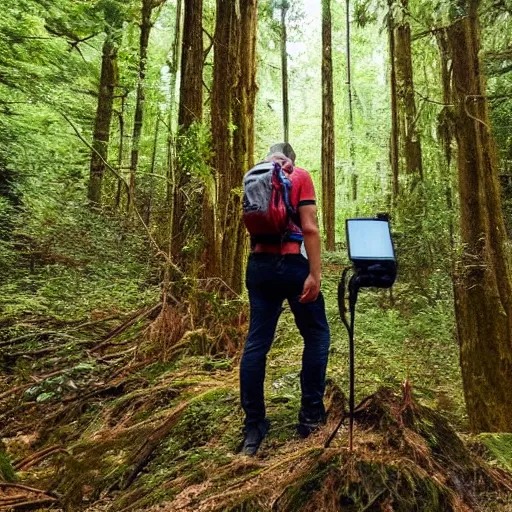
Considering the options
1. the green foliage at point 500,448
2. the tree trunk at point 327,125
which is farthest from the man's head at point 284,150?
the tree trunk at point 327,125

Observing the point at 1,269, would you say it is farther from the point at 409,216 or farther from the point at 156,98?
the point at 409,216

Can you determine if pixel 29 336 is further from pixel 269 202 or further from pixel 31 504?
pixel 269 202

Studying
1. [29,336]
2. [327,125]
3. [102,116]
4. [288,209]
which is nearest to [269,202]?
[288,209]

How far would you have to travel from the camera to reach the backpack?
324 centimetres

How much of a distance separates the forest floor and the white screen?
3.25 ft

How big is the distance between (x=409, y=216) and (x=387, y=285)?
6.62 m

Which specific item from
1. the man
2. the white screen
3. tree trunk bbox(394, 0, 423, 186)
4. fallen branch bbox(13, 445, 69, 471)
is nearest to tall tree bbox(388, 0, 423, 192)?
tree trunk bbox(394, 0, 423, 186)

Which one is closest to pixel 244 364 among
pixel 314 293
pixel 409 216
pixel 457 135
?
pixel 314 293

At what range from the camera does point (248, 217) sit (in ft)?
10.8

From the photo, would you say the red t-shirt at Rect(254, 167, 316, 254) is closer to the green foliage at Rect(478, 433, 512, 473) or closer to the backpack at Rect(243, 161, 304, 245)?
the backpack at Rect(243, 161, 304, 245)

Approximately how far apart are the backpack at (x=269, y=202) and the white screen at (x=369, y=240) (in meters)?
0.75

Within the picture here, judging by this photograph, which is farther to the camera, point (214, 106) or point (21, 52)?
point (21, 52)

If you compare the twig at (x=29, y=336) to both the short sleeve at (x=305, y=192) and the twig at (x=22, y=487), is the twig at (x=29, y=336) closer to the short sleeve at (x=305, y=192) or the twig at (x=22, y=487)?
the twig at (x=22, y=487)

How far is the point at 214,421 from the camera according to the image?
13.7 ft
